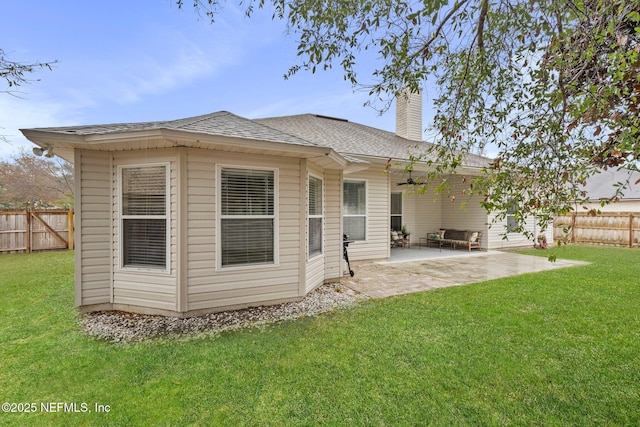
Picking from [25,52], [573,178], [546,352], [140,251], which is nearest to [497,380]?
[546,352]

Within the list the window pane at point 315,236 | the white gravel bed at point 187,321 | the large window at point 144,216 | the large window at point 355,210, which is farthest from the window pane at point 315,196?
the large window at point 355,210

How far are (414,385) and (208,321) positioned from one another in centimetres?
292

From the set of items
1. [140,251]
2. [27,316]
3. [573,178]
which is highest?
[573,178]

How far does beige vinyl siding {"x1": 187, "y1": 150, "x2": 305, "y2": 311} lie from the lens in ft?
13.7

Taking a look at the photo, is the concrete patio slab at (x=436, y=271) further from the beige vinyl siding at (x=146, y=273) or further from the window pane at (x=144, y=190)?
the window pane at (x=144, y=190)

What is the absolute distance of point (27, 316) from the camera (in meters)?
4.41

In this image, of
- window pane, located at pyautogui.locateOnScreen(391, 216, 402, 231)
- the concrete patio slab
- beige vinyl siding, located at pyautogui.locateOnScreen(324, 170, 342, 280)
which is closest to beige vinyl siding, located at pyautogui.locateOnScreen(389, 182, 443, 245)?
window pane, located at pyautogui.locateOnScreen(391, 216, 402, 231)

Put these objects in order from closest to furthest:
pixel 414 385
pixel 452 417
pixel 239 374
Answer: pixel 452 417 → pixel 414 385 → pixel 239 374

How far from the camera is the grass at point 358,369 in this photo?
2.28m

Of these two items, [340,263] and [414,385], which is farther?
[340,263]

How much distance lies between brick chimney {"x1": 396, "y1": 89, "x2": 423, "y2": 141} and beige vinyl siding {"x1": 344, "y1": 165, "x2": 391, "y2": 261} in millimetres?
4654

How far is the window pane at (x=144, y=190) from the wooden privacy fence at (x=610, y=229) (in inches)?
579

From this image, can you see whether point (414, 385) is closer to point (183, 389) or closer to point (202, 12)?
point (183, 389)

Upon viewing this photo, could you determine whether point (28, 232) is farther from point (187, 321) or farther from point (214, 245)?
point (214, 245)
